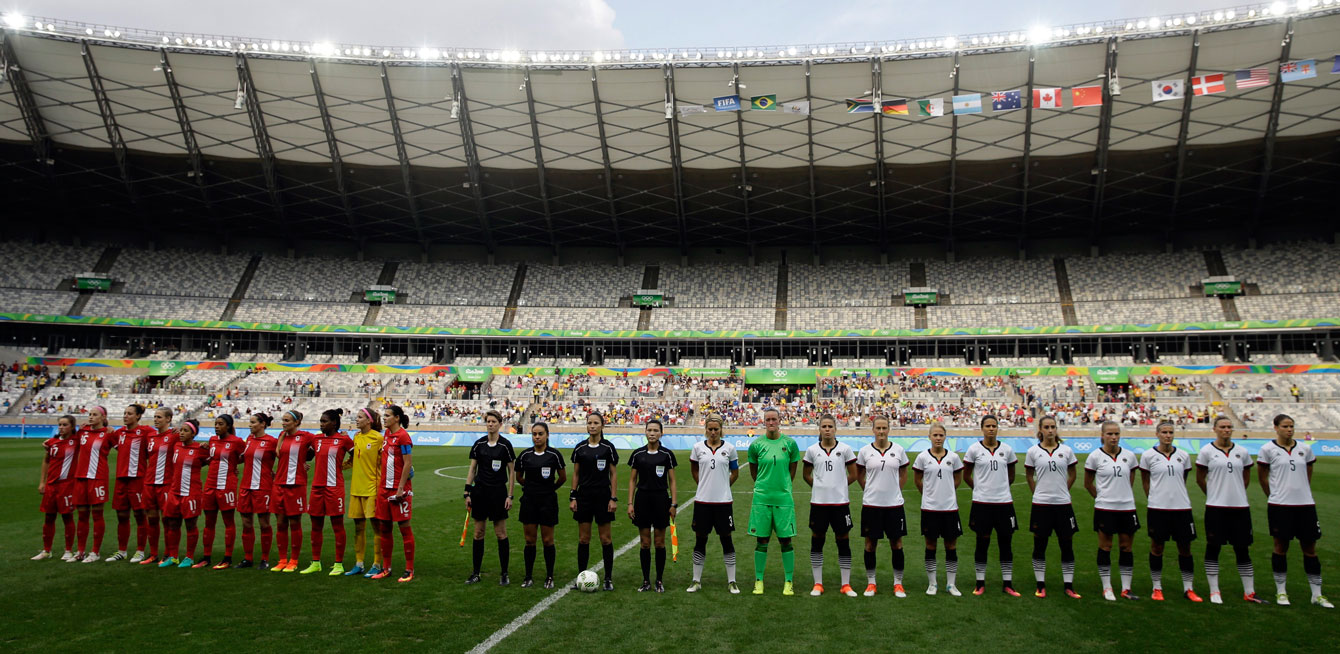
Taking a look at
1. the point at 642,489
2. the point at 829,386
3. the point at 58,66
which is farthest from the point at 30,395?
the point at 642,489

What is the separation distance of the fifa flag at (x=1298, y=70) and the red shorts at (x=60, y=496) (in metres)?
43.3

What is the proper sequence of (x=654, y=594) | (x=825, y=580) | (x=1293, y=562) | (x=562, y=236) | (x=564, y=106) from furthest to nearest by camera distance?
(x=562, y=236) < (x=564, y=106) < (x=1293, y=562) < (x=825, y=580) < (x=654, y=594)

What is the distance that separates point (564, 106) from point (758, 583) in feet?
126

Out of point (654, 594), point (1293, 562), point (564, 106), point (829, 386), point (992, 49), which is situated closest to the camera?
point (654, 594)

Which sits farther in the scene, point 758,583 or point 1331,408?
point 1331,408

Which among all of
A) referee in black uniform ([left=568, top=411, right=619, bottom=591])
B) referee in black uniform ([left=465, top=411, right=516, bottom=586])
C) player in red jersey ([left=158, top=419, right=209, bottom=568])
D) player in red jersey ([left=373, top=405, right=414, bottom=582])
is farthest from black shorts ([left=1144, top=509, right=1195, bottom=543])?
player in red jersey ([left=158, top=419, right=209, bottom=568])

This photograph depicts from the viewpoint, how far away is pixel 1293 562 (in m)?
10.7

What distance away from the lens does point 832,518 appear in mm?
8797

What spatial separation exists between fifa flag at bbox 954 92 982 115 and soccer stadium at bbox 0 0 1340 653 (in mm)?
803

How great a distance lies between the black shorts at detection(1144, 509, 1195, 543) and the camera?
8.57m

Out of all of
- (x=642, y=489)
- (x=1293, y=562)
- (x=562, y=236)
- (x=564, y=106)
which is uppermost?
(x=564, y=106)

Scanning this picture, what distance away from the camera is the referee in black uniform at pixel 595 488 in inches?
345

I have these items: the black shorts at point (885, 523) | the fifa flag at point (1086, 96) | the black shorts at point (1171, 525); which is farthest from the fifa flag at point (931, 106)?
the black shorts at point (885, 523)

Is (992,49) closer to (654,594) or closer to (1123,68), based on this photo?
(1123,68)
